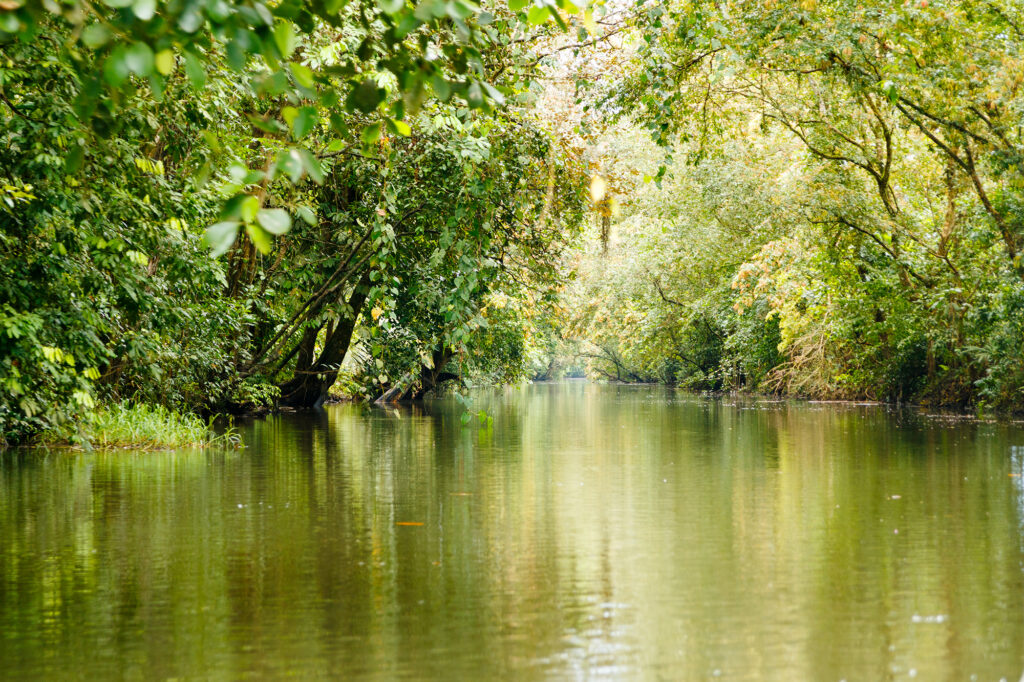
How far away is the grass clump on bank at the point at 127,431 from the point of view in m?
13.5

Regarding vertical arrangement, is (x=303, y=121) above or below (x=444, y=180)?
below

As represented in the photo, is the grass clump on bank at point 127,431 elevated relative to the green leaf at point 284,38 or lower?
lower

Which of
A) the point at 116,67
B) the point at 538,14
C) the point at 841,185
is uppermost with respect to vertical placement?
the point at 841,185

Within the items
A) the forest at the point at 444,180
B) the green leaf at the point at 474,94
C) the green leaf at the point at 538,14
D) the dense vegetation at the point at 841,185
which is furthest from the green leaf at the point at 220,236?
the dense vegetation at the point at 841,185

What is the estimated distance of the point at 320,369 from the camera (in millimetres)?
24891

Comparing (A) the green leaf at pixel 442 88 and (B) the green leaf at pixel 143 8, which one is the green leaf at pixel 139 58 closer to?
(B) the green leaf at pixel 143 8

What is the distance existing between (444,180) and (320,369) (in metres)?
11.3

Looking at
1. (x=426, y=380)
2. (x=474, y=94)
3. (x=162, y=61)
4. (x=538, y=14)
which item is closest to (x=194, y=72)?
(x=162, y=61)

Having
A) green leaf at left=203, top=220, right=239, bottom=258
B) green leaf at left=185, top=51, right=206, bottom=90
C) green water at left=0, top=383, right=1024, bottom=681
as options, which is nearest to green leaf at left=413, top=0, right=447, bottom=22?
green leaf at left=185, top=51, right=206, bottom=90

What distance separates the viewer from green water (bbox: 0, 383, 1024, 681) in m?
4.03

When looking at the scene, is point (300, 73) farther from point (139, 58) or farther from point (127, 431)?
point (127, 431)

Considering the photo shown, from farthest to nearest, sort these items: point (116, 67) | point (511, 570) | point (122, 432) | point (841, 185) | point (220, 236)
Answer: point (841, 185) → point (122, 432) → point (511, 570) → point (116, 67) → point (220, 236)

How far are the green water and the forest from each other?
5.75 feet

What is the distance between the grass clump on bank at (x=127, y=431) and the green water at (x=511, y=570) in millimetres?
1805
